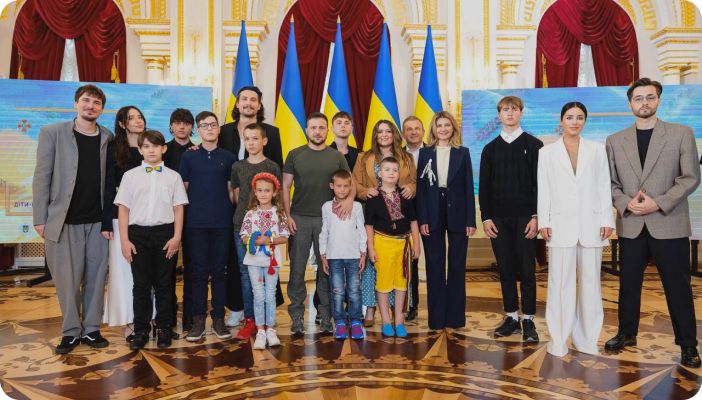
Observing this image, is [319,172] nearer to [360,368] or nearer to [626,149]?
[360,368]

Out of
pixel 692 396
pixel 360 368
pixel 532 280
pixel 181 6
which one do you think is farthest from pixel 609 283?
pixel 181 6

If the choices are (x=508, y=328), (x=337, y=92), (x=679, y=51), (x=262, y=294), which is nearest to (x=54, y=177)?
(x=262, y=294)

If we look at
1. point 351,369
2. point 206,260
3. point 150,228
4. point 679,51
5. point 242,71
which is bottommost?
point 351,369

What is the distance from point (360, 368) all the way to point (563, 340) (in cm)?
117

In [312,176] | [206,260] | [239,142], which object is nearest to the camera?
[206,260]

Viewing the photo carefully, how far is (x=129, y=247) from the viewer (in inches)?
125

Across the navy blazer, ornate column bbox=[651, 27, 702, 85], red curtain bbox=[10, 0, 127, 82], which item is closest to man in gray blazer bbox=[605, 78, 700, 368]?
the navy blazer

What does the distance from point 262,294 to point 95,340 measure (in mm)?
1031

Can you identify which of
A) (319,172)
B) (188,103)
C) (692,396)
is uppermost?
(188,103)

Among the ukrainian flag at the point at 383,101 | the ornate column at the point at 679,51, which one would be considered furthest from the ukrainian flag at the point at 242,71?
the ornate column at the point at 679,51

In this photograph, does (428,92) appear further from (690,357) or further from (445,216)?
(690,357)

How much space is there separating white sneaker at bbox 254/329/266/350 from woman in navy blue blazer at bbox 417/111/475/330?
111 cm

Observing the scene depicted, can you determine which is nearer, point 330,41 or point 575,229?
point 575,229

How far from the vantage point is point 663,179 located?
300 centimetres
